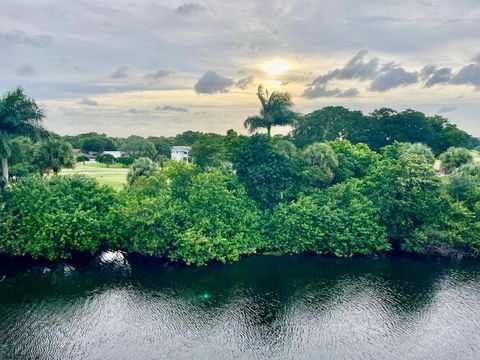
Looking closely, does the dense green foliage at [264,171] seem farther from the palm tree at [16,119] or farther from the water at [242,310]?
the palm tree at [16,119]

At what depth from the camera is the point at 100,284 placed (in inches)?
1337

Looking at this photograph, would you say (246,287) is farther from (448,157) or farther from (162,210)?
(448,157)

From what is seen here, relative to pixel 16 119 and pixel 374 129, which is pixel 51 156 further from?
pixel 374 129

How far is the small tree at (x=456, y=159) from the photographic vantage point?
61.8 metres

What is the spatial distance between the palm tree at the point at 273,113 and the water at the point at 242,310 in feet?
59.9

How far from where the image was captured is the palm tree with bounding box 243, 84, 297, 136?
5016 centimetres

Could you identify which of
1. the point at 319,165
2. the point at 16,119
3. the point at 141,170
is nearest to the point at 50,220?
the point at 16,119

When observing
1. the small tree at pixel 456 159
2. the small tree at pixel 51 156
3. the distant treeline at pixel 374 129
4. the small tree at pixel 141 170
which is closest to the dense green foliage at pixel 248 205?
the small tree at pixel 141 170

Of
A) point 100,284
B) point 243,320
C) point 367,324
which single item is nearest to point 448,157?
point 367,324

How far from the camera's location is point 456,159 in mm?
62000

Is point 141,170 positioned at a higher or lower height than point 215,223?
higher

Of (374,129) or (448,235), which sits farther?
(374,129)

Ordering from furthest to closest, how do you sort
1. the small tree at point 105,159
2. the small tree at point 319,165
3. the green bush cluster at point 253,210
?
1. the small tree at point 105,159
2. the small tree at point 319,165
3. the green bush cluster at point 253,210

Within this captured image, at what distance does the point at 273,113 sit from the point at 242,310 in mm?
27288
